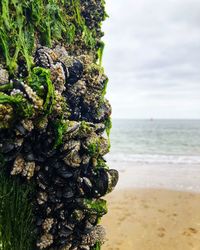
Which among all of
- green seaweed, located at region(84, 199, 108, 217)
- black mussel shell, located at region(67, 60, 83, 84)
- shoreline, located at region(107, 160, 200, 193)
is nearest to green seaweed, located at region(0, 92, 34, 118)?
black mussel shell, located at region(67, 60, 83, 84)

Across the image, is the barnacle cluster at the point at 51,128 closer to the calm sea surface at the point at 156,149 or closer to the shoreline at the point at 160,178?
the shoreline at the point at 160,178

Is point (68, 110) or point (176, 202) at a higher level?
point (68, 110)

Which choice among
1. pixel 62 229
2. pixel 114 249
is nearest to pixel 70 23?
pixel 62 229

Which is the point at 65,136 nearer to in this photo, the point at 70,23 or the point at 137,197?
the point at 70,23

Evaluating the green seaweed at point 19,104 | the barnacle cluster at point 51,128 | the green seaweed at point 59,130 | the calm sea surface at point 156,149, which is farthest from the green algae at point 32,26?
the calm sea surface at point 156,149

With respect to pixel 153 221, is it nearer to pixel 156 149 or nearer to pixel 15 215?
pixel 15 215

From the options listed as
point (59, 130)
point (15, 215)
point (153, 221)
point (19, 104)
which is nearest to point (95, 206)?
point (15, 215)
